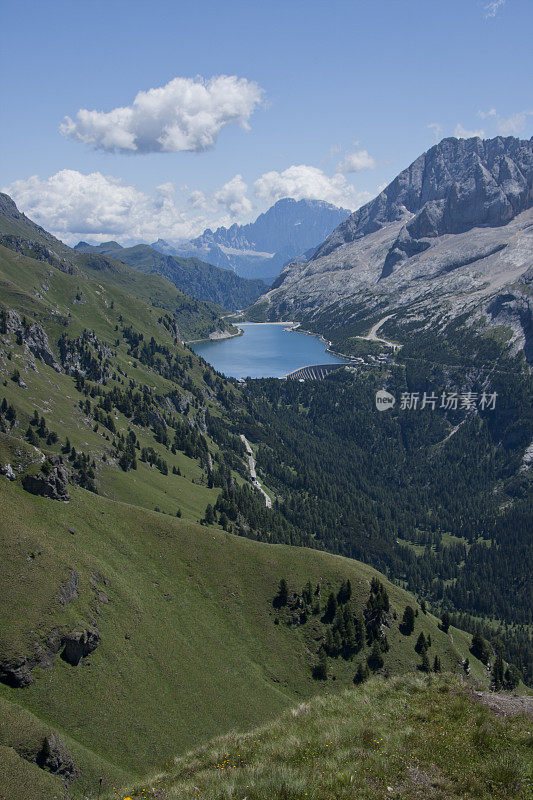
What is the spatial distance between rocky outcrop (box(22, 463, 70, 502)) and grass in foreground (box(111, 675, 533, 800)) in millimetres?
55377

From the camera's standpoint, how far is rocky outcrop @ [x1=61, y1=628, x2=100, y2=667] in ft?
189

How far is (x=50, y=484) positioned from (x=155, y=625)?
27930 mm

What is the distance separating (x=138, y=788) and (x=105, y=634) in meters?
42.7

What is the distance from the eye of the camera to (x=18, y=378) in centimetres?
15575

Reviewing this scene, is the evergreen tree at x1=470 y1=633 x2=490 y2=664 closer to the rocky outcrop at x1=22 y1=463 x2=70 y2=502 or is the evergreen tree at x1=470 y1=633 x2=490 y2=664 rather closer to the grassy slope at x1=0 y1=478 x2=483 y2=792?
the grassy slope at x1=0 y1=478 x2=483 y2=792

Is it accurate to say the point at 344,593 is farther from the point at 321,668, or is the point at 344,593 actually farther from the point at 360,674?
the point at 321,668

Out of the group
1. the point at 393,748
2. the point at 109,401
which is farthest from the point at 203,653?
the point at 109,401

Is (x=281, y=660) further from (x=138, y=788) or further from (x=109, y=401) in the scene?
(x=109, y=401)

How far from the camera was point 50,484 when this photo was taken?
249 feet

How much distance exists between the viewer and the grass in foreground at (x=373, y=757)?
18891 millimetres

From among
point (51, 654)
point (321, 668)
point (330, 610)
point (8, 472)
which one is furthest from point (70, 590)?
point (330, 610)

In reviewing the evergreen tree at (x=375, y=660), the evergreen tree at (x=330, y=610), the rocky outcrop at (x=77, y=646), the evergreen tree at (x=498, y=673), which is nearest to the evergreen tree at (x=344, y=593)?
the evergreen tree at (x=330, y=610)

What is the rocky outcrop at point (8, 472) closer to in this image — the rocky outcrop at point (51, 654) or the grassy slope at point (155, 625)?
the grassy slope at point (155, 625)

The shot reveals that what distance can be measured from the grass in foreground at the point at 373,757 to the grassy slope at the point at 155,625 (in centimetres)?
3149
